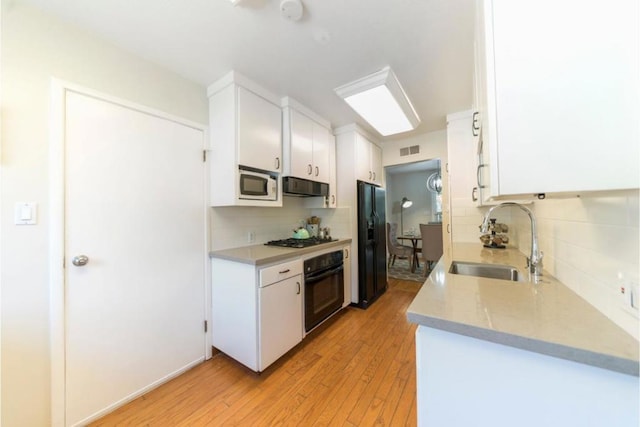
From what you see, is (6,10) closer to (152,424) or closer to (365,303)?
(152,424)

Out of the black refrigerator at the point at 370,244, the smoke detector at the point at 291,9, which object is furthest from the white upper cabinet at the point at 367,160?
the smoke detector at the point at 291,9

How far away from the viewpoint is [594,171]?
1.86 feet

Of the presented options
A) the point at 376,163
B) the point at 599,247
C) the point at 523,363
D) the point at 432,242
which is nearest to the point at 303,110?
the point at 376,163

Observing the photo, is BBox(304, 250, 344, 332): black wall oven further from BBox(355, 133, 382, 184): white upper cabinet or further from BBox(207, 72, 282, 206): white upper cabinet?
BBox(355, 133, 382, 184): white upper cabinet

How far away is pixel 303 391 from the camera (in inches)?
61.6

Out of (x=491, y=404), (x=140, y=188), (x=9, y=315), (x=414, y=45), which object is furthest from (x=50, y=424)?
(x=414, y=45)

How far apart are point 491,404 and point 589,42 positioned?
1030mm

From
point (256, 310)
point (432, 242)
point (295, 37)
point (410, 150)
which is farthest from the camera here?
point (432, 242)

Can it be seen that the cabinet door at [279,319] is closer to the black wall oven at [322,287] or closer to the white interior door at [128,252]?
the black wall oven at [322,287]

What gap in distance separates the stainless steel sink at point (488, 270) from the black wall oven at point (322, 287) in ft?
3.78

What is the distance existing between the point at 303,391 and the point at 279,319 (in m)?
0.50

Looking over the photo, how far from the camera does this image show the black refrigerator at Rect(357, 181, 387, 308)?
9.48 ft

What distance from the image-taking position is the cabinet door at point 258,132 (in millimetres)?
1870

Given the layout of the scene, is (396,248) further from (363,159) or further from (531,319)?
(531,319)
